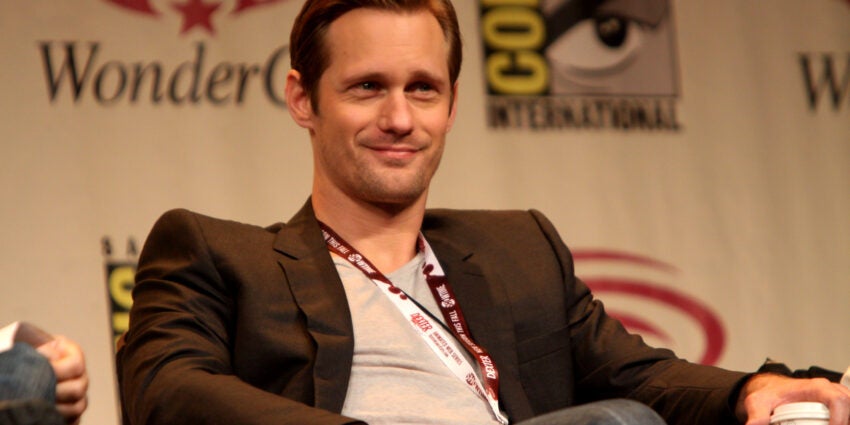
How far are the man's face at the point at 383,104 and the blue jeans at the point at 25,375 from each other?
96 centimetres

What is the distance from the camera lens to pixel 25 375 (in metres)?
1.67

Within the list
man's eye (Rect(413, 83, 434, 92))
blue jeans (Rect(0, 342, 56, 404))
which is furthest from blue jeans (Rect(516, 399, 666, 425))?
man's eye (Rect(413, 83, 434, 92))

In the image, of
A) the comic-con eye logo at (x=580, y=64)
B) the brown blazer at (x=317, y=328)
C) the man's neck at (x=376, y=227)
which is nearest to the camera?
the brown blazer at (x=317, y=328)

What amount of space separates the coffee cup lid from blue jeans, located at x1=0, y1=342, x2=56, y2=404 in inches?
42.1

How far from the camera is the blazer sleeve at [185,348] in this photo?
1983mm

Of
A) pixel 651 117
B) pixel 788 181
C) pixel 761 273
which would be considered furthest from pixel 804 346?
pixel 651 117

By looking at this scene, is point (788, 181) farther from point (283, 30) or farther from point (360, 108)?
point (360, 108)

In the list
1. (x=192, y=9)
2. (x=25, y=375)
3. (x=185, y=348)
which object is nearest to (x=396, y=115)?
(x=185, y=348)

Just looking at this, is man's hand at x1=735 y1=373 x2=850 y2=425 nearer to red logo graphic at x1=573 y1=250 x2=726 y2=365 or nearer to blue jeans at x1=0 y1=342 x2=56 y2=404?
blue jeans at x1=0 y1=342 x2=56 y2=404

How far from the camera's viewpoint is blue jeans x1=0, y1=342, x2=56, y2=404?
164cm

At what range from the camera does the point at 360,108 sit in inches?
100

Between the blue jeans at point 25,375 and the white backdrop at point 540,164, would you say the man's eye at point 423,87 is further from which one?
the white backdrop at point 540,164

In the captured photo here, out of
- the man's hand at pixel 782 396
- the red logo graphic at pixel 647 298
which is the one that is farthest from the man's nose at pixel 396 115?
the red logo graphic at pixel 647 298

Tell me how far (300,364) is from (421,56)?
657mm
